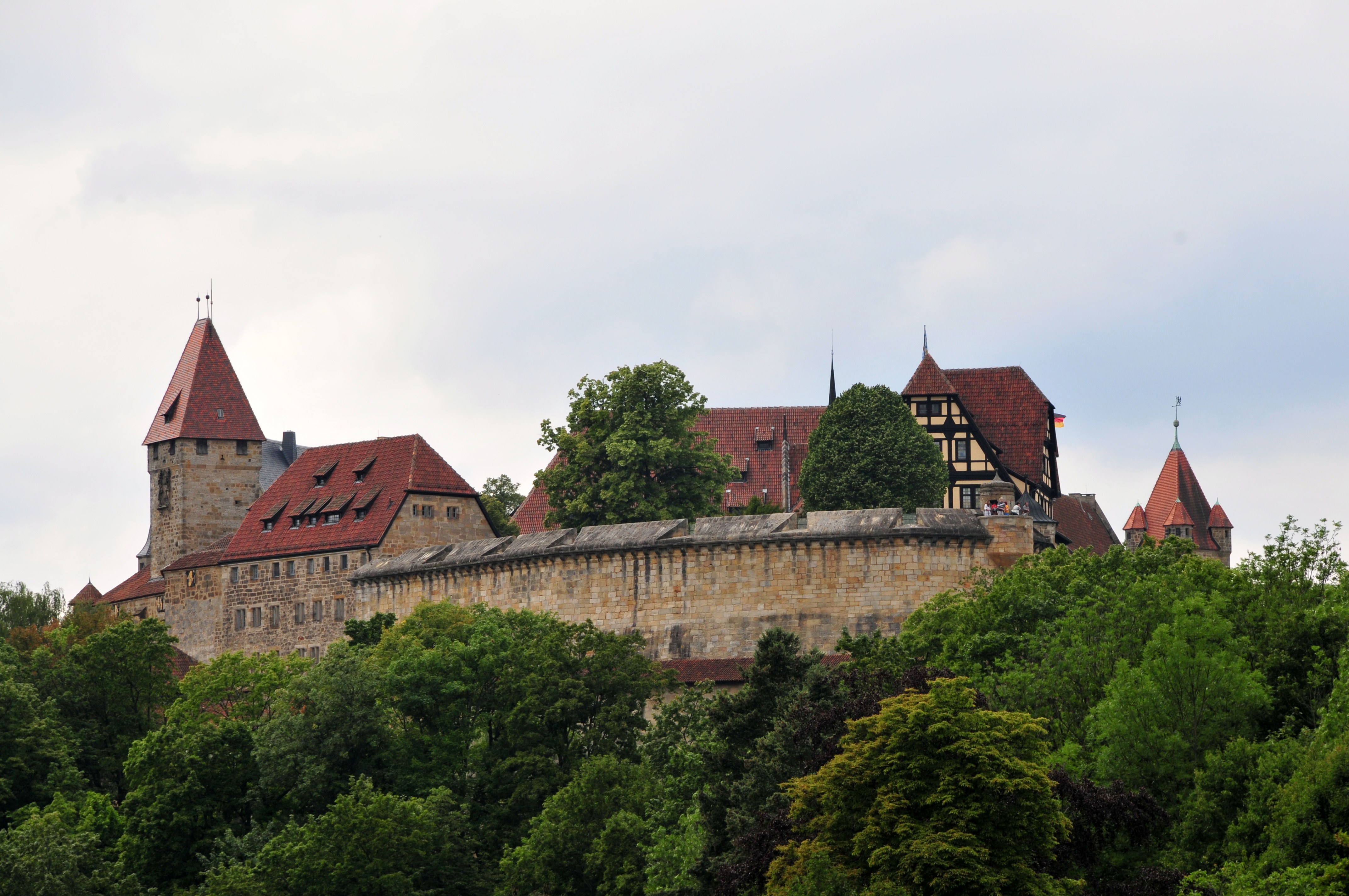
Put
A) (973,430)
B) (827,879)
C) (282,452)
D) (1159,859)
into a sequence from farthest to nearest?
(282,452)
(973,430)
(1159,859)
(827,879)

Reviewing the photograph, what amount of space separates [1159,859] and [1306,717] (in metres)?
5.04

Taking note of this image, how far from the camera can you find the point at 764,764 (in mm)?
37812

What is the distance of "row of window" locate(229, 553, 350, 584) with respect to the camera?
70625mm

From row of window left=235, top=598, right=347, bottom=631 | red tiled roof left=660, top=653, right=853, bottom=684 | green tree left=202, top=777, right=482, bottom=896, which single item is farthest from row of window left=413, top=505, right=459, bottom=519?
green tree left=202, top=777, right=482, bottom=896

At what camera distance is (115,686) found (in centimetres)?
6053

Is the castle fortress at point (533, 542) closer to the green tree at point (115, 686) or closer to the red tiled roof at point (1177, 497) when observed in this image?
the red tiled roof at point (1177, 497)

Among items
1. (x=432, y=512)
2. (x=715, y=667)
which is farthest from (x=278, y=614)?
(x=715, y=667)

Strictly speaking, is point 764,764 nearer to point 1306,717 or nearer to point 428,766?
point 1306,717

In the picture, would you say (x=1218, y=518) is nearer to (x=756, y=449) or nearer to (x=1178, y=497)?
(x=1178, y=497)

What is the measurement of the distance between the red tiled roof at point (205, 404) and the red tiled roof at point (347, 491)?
19.2 ft

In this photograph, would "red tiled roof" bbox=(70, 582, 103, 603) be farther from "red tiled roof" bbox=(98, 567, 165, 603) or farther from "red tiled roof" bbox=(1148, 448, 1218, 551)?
"red tiled roof" bbox=(1148, 448, 1218, 551)

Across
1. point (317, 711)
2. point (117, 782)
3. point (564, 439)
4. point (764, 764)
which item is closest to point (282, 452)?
point (564, 439)

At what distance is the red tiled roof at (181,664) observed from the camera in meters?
65.7

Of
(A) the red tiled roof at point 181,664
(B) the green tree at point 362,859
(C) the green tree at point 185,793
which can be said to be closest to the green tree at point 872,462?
(C) the green tree at point 185,793
